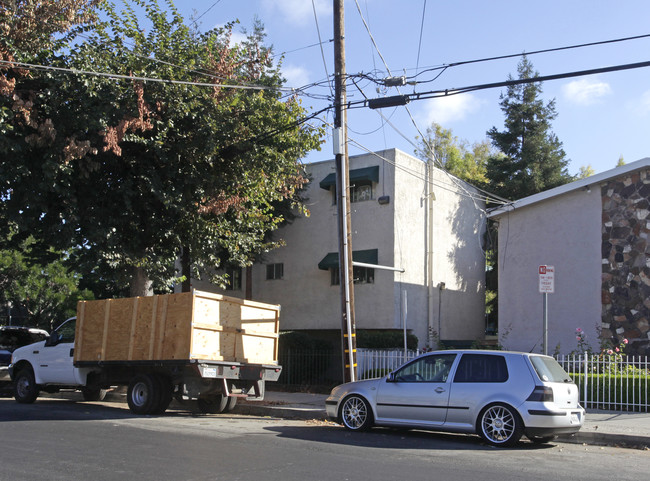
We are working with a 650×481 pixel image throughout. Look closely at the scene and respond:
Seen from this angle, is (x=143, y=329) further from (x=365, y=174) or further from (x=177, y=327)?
(x=365, y=174)

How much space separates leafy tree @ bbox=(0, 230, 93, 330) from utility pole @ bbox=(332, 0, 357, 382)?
19.4 m

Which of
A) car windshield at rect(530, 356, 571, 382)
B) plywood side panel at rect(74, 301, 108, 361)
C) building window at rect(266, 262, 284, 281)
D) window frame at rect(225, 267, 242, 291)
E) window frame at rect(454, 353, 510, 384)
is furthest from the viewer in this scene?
window frame at rect(225, 267, 242, 291)

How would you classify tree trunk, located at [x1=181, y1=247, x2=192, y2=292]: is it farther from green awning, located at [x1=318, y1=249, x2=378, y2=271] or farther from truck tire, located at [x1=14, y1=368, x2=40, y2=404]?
truck tire, located at [x1=14, y1=368, x2=40, y2=404]

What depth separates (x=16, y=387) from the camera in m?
15.7

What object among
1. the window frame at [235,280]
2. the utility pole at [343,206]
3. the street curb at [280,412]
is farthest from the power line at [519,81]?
the window frame at [235,280]

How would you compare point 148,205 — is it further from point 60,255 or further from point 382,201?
point 382,201

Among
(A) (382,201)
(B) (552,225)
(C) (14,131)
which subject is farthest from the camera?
(A) (382,201)

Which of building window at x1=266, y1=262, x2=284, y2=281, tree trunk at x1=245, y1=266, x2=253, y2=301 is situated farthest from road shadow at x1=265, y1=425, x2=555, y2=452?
building window at x1=266, y1=262, x2=284, y2=281

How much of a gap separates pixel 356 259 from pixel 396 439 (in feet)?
41.5

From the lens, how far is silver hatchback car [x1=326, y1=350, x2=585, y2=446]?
9.66 meters

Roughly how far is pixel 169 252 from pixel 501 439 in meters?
10.7

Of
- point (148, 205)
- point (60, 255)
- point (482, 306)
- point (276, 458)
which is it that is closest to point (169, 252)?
point (148, 205)

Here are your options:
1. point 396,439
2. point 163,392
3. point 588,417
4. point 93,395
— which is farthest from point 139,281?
point 588,417

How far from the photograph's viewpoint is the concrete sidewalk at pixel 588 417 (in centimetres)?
1077
